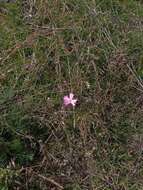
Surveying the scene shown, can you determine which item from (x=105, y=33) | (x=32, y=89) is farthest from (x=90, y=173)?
(x=105, y=33)

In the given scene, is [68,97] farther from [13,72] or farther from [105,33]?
[105,33]

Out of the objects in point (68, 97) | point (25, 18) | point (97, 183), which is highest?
point (25, 18)

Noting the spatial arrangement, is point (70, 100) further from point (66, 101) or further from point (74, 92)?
point (74, 92)

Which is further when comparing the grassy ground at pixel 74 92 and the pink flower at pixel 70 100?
the pink flower at pixel 70 100

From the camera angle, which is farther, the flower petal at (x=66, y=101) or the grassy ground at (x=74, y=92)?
the flower petal at (x=66, y=101)

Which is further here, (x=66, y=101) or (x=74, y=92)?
(x=74, y=92)

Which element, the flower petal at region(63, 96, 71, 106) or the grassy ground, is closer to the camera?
the grassy ground

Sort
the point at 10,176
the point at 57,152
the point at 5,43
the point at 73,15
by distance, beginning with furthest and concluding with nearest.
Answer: the point at 73,15, the point at 5,43, the point at 57,152, the point at 10,176

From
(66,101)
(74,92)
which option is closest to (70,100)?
(66,101)
